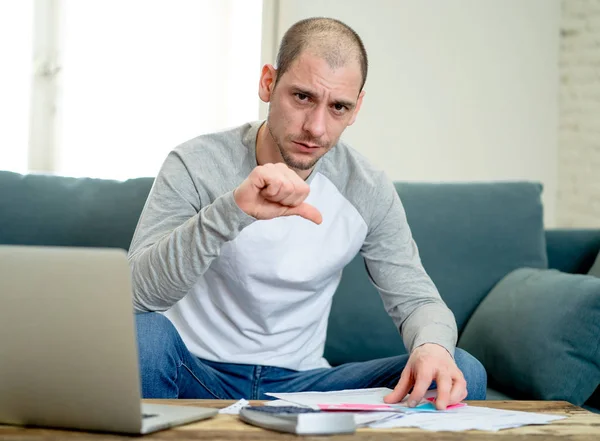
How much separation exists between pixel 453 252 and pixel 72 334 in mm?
1530

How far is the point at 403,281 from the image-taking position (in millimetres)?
1702

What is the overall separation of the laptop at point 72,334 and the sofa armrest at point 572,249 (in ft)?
5.88

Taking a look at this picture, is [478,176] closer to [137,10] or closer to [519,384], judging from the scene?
[137,10]

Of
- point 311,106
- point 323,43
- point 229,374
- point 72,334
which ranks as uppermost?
point 323,43

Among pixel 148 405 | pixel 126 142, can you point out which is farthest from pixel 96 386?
pixel 126 142

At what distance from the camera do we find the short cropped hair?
1628mm

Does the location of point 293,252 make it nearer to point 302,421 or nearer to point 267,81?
point 267,81

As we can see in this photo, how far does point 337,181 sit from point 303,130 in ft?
0.74

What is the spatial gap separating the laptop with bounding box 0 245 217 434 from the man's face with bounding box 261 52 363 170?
31.4 inches

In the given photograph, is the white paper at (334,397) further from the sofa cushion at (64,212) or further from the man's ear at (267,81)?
the sofa cushion at (64,212)

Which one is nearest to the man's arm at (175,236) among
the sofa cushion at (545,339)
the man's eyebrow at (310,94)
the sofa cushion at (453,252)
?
the man's eyebrow at (310,94)

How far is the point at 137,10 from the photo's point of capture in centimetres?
381

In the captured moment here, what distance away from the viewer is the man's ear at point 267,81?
173 cm

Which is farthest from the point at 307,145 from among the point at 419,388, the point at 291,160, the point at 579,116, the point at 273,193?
the point at 579,116
